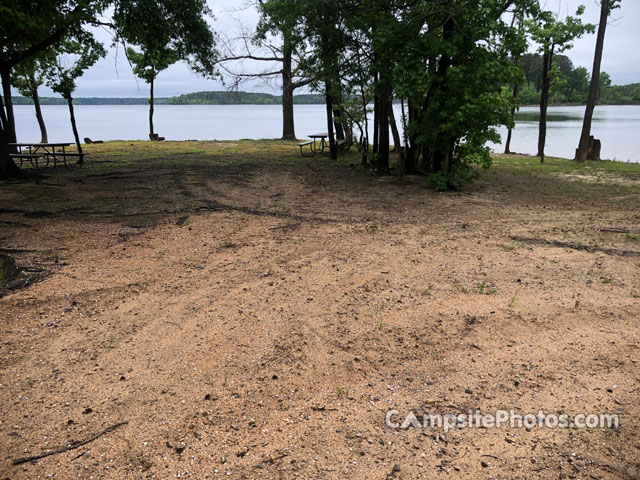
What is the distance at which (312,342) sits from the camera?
3.35m

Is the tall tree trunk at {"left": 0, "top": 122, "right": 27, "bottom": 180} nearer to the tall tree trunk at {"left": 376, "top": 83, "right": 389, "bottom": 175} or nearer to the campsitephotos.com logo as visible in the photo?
the tall tree trunk at {"left": 376, "top": 83, "right": 389, "bottom": 175}

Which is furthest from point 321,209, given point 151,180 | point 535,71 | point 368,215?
point 535,71

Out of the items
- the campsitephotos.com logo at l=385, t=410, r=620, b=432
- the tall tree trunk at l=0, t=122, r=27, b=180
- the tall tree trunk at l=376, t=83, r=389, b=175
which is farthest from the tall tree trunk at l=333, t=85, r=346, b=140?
the campsitephotos.com logo at l=385, t=410, r=620, b=432

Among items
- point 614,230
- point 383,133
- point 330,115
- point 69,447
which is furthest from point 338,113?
point 69,447

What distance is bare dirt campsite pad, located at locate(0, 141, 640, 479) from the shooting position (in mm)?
2295

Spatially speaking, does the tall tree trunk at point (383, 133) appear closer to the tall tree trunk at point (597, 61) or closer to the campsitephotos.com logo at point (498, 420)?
the tall tree trunk at point (597, 61)

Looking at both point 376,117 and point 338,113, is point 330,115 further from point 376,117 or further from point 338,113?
point 376,117

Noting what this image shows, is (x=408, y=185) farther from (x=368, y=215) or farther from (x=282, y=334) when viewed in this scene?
(x=282, y=334)

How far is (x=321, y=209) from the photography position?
757 centimetres

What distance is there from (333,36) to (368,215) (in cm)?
586

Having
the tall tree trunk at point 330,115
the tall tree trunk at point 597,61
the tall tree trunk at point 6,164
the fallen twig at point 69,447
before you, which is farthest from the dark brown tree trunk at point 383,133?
the fallen twig at point 69,447

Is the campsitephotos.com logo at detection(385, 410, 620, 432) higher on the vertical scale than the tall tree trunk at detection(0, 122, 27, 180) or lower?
lower

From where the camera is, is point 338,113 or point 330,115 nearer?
point 330,115

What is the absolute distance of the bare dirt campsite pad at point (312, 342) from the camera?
229 centimetres
